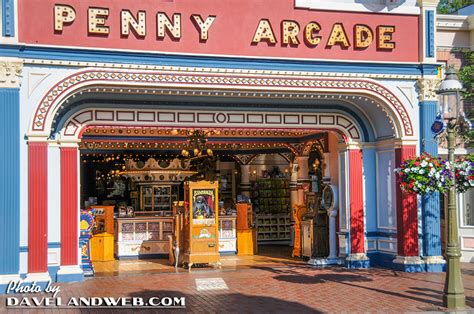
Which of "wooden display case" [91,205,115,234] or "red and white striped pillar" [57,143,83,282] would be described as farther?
"wooden display case" [91,205,115,234]

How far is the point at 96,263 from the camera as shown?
1772 cm

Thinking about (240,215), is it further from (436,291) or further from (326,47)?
(436,291)

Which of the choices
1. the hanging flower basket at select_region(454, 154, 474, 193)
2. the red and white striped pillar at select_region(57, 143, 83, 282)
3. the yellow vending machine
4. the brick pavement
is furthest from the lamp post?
the red and white striped pillar at select_region(57, 143, 83, 282)

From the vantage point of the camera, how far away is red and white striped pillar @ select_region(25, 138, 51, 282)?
12617mm

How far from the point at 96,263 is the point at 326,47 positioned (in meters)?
8.73

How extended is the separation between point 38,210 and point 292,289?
528 centimetres

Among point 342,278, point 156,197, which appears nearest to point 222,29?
point 342,278

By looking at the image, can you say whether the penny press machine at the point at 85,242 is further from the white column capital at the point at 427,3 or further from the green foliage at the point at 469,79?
the green foliage at the point at 469,79

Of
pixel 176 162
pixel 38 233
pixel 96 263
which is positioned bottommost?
pixel 96 263

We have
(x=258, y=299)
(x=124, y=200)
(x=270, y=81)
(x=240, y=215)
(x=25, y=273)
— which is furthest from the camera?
(x=124, y=200)

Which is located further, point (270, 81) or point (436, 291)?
point (270, 81)

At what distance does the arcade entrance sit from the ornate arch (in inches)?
74.7

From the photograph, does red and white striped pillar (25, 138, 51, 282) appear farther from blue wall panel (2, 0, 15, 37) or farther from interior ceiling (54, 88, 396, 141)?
blue wall panel (2, 0, 15, 37)

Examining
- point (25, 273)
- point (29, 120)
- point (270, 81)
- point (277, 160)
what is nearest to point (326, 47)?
point (270, 81)
